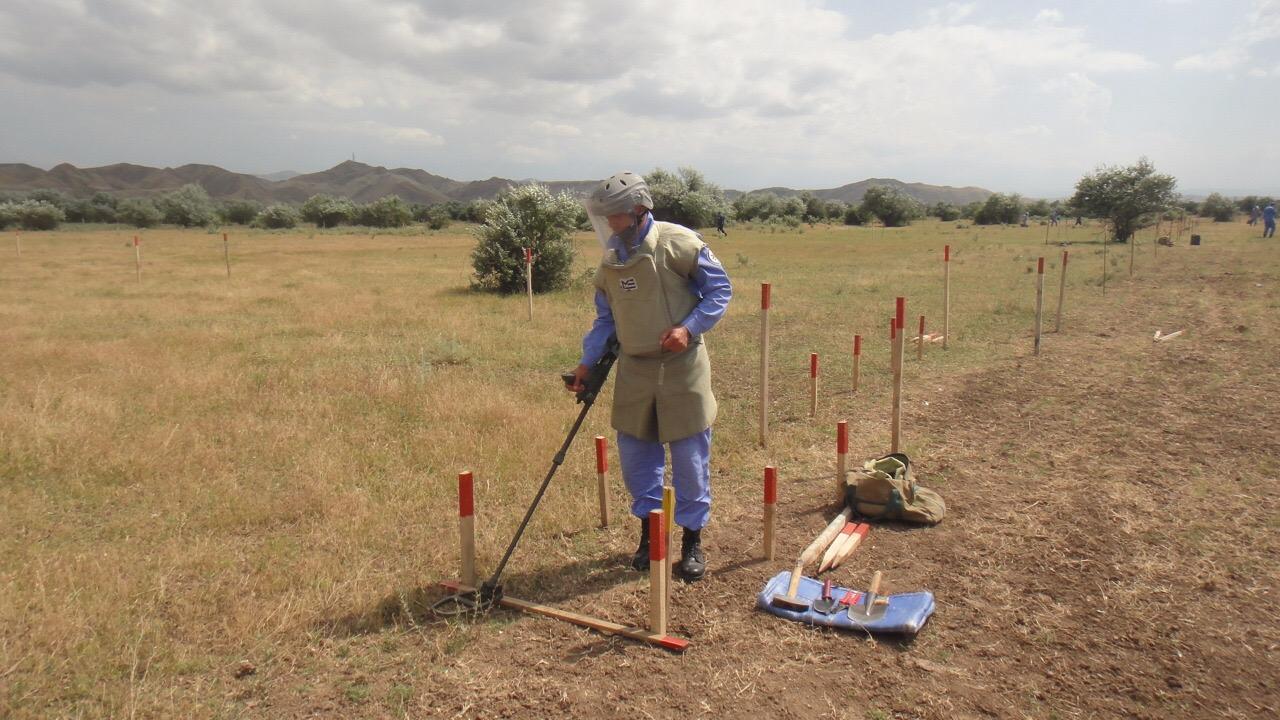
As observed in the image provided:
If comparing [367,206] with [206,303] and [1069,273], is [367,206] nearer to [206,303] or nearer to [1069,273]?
[206,303]

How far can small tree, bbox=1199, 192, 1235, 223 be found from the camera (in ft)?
206

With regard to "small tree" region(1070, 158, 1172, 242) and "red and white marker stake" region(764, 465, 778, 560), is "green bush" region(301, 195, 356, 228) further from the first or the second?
"red and white marker stake" region(764, 465, 778, 560)

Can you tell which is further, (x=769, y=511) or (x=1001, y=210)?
(x=1001, y=210)

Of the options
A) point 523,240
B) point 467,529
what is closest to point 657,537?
point 467,529

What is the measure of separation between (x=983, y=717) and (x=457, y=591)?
2639mm

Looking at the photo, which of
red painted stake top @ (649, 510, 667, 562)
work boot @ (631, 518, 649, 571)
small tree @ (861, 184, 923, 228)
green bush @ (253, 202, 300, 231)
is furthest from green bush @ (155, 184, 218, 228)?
red painted stake top @ (649, 510, 667, 562)

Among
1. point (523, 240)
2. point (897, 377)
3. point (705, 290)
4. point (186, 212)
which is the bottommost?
point (897, 377)

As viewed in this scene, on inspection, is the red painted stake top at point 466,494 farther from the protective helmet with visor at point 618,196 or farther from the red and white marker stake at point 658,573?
the protective helmet with visor at point 618,196

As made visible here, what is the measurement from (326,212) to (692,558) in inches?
2700

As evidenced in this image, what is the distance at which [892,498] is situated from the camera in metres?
5.14

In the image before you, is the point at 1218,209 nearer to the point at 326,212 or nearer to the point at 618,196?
the point at 326,212

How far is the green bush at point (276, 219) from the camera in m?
63.6

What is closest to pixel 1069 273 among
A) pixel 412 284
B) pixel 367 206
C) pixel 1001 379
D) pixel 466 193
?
pixel 1001 379

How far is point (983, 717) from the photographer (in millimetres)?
3145
